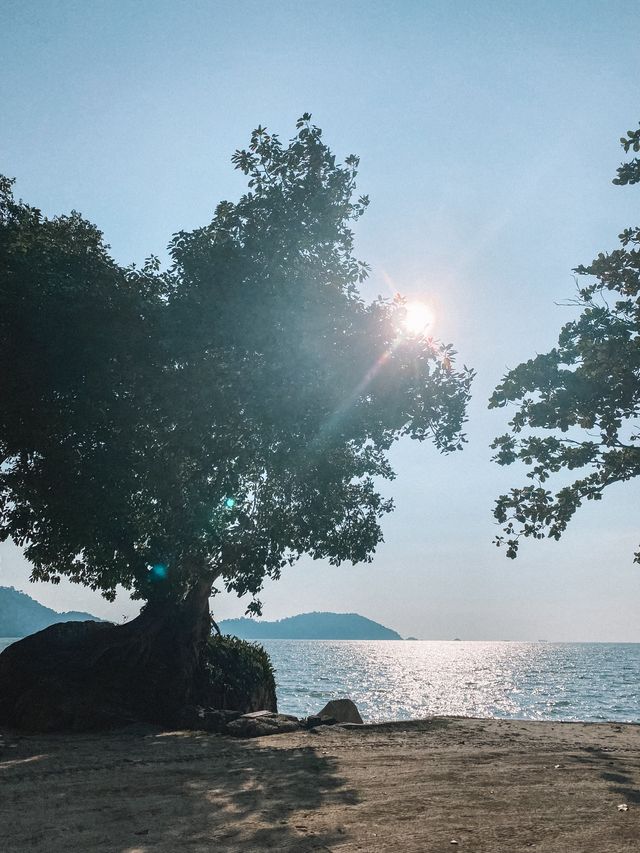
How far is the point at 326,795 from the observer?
988 cm

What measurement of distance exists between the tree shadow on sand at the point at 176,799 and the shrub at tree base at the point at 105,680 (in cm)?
505

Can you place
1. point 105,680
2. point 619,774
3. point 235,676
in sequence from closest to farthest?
1. point 619,774
2. point 105,680
3. point 235,676

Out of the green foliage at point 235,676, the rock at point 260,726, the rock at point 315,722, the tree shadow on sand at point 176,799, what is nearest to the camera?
the tree shadow on sand at point 176,799

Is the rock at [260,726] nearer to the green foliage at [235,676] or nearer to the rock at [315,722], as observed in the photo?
the rock at [315,722]

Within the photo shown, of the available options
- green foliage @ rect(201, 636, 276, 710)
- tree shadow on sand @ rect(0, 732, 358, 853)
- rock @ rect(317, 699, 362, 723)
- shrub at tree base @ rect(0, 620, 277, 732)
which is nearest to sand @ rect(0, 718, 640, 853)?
tree shadow on sand @ rect(0, 732, 358, 853)

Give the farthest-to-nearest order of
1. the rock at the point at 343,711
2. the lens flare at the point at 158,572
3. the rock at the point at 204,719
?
the lens flare at the point at 158,572 → the rock at the point at 343,711 → the rock at the point at 204,719

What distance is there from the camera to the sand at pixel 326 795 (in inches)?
299

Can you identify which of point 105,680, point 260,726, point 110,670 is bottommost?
point 260,726

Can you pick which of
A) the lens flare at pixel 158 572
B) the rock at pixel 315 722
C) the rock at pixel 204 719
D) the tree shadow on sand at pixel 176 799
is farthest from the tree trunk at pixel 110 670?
the tree shadow on sand at pixel 176 799

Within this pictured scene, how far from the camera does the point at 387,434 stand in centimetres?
2584

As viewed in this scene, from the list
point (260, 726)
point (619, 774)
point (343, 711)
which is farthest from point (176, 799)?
point (343, 711)

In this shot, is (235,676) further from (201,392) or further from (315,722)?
(201,392)

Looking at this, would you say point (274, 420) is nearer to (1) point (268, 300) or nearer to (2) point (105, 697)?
(1) point (268, 300)

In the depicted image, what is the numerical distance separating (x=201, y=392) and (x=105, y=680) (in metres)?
9.46
